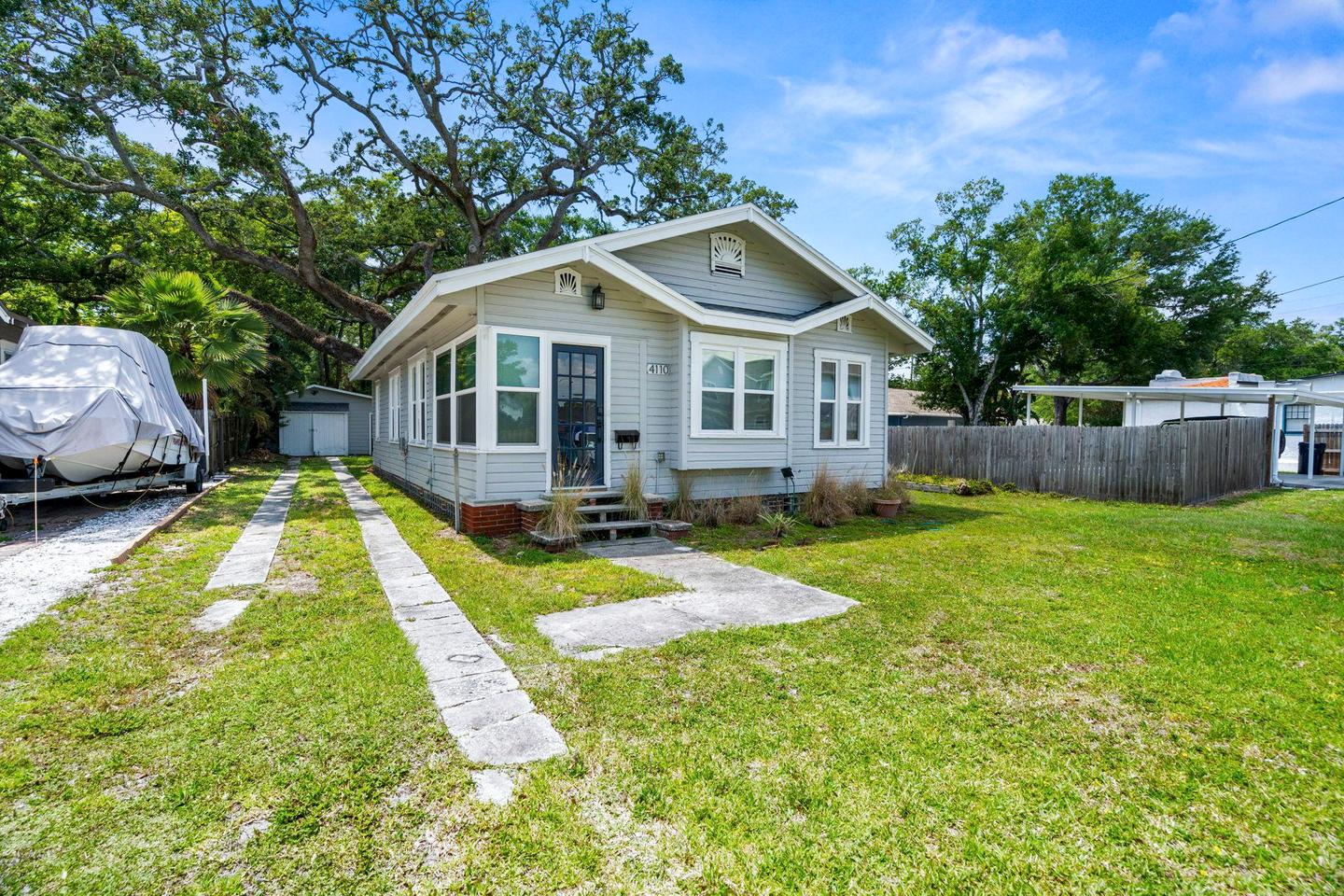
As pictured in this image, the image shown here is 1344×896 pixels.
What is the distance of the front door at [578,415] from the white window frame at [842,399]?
370 cm

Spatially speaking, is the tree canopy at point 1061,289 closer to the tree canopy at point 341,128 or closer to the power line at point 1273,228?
the power line at point 1273,228

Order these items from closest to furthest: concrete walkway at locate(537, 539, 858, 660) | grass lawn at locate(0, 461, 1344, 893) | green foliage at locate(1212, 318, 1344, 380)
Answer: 1. grass lawn at locate(0, 461, 1344, 893)
2. concrete walkway at locate(537, 539, 858, 660)
3. green foliage at locate(1212, 318, 1344, 380)

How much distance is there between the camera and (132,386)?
342 inches

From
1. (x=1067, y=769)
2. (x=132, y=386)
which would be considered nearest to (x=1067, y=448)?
(x=1067, y=769)

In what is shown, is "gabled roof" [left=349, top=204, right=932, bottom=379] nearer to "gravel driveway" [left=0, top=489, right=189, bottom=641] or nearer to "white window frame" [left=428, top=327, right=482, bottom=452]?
"white window frame" [left=428, top=327, right=482, bottom=452]

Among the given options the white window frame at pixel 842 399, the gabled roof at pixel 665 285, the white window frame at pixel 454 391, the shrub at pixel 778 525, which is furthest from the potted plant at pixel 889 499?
the white window frame at pixel 454 391

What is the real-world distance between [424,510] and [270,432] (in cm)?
1846

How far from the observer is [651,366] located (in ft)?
27.9

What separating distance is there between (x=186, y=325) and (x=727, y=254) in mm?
11179

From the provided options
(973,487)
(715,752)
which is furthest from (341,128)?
(715,752)

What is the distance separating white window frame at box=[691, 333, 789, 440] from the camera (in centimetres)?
853

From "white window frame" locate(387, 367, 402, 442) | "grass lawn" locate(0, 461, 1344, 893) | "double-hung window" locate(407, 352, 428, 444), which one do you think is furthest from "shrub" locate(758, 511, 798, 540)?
"white window frame" locate(387, 367, 402, 442)

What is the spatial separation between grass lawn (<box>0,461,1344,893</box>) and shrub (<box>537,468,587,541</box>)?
1.81 m

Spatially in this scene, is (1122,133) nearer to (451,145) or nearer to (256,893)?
(451,145)
